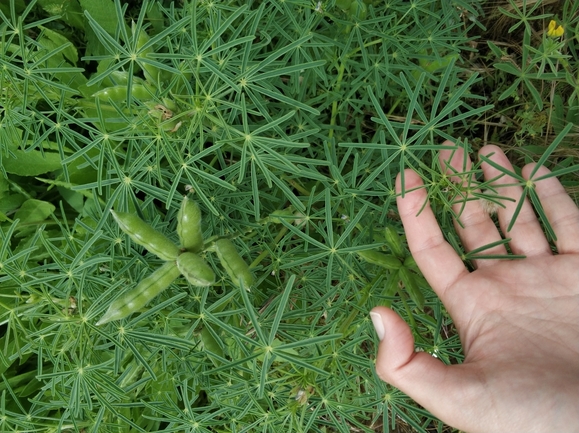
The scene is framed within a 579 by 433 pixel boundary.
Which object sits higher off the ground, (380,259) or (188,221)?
(188,221)

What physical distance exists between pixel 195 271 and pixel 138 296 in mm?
313

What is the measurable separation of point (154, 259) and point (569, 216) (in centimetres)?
243

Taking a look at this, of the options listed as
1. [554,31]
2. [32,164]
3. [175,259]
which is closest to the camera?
[175,259]

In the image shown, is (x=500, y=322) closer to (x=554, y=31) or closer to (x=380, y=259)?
(x=380, y=259)

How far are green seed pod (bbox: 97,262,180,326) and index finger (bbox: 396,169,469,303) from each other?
1.33 meters

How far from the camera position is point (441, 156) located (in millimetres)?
3033

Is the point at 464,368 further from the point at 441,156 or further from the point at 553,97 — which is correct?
the point at 553,97

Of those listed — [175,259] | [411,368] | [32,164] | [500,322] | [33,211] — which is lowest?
[33,211]

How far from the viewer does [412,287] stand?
2.71 meters

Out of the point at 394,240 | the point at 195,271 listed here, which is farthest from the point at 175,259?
the point at 394,240

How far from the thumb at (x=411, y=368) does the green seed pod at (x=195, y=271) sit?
0.84 metres

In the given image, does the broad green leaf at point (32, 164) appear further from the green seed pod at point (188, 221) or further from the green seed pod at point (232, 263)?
the green seed pod at point (232, 263)

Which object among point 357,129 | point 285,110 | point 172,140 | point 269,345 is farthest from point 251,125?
point 269,345

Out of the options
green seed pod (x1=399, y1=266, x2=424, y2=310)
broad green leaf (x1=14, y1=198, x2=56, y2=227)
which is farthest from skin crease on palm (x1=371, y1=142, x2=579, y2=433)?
broad green leaf (x1=14, y1=198, x2=56, y2=227)
